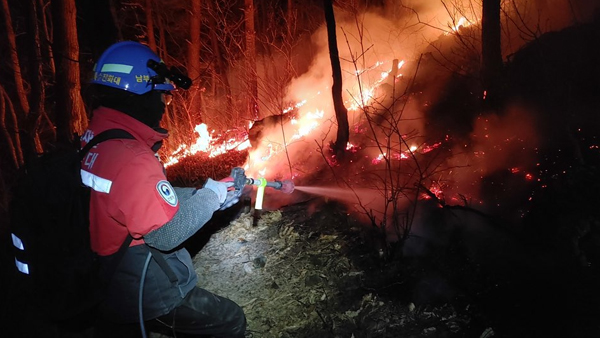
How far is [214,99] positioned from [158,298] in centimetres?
1512

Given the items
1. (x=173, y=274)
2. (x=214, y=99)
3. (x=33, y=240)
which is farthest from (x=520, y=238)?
(x=214, y=99)

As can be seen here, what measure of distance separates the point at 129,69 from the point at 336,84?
544 centimetres

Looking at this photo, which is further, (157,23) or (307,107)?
(157,23)

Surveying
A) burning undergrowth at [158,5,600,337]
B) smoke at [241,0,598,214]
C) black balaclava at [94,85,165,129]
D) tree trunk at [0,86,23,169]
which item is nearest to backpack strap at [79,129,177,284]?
black balaclava at [94,85,165,129]

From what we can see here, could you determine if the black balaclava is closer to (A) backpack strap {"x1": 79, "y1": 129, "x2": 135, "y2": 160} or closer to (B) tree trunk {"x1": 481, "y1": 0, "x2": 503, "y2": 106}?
(A) backpack strap {"x1": 79, "y1": 129, "x2": 135, "y2": 160}

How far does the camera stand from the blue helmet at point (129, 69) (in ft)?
8.11

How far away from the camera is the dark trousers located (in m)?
2.64

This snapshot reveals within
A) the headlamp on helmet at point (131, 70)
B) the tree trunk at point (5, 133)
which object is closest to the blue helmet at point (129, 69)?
the headlamp on helmet at point (131, 70)

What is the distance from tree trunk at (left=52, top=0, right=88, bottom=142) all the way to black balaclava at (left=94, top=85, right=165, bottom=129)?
23.5 feet

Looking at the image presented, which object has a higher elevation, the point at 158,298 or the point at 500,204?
the point at 500,204

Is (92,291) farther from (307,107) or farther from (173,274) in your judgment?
(307,107)

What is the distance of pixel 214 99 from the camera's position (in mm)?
16703

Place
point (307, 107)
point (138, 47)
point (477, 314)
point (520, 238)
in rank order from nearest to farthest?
1. point (138, 47)
2. point (477, 314)
3. point (520, 238)
4. point (307, 107)

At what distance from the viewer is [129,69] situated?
98.7 inches
